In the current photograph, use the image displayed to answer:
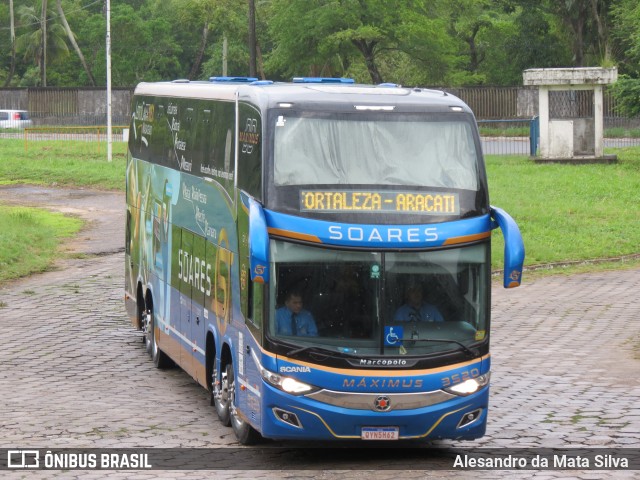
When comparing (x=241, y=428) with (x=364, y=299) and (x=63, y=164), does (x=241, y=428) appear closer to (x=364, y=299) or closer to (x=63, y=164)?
(x=364, y=299)

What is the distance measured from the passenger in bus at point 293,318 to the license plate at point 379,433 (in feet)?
3.13

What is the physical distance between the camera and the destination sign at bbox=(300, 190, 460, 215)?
36.8 ft

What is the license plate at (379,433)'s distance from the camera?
11.0 meters

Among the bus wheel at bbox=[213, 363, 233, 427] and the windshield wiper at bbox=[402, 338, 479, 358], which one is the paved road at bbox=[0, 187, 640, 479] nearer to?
the bus wheel at bbox=[213, 363, 233, 427]

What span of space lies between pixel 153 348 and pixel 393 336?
6524mm

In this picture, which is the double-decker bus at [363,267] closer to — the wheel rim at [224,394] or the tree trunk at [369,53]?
the wheel rim at [224,394]

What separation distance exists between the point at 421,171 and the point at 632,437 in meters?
3.36

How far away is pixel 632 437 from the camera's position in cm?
1252

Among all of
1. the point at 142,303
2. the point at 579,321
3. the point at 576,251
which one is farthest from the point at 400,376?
the point at 576,251

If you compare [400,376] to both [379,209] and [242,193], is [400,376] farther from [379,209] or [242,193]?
[242,193]

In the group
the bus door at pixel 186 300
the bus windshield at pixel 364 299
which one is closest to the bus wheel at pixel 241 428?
the bus windshield at pixel 364 299

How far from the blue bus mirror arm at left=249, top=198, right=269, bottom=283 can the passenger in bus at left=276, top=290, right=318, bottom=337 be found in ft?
0.99

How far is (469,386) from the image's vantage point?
11.3 meters

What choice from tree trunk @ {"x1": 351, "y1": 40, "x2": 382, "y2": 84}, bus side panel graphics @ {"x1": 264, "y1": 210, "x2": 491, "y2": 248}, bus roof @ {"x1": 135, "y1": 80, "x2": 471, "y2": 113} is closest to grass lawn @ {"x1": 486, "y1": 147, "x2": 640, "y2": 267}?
bus roof @ {"x1": 135, "y1": 80, "x2": 471, "y2": 113}
